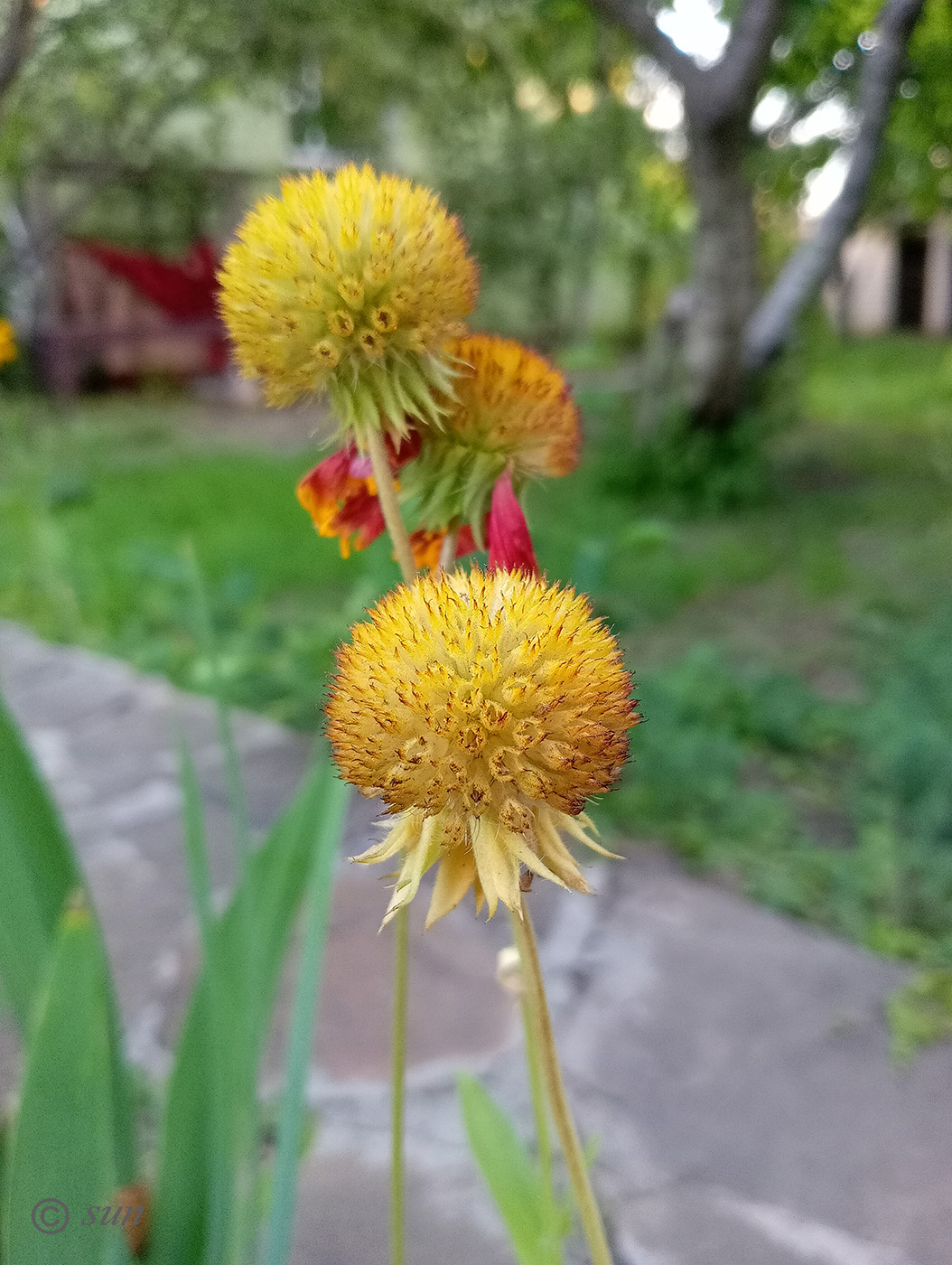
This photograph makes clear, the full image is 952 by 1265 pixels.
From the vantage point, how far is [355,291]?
52cm

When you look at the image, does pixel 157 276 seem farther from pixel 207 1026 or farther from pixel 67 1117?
pixel 67 1117

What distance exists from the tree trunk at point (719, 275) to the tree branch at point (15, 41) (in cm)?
299

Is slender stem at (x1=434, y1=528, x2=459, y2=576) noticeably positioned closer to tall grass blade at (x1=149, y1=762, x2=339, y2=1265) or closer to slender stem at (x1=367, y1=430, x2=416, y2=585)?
slender stem at (x1=367, y1=430, x2=416, y2=585)

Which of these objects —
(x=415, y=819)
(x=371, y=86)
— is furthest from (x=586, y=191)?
(x=415, y=819)

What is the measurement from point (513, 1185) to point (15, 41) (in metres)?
2.31

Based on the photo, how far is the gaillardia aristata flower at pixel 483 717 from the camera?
1.49 ft

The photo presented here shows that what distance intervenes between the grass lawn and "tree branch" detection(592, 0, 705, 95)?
1585 millimetres

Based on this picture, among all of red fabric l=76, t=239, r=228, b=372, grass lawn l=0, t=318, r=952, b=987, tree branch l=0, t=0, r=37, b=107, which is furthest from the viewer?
red fabric l=76, t=239, r=228, b=372

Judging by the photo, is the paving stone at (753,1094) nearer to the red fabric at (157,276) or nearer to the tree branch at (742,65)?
the tree branch at (742,65)

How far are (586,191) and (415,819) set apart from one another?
36.5 ft

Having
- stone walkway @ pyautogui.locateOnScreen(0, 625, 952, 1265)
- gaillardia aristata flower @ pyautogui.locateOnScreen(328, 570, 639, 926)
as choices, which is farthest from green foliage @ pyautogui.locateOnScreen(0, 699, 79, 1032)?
gaillardia aristata flower @ pyautogui.locateOnScreen(328, 570, 639, 926)

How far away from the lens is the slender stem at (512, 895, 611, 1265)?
47 cm

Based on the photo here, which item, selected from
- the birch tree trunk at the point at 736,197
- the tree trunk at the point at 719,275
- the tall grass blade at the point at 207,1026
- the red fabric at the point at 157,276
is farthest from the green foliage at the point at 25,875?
the red fabric at the point at 157,276

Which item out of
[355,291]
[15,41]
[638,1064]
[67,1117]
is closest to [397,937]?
[67,1117]
